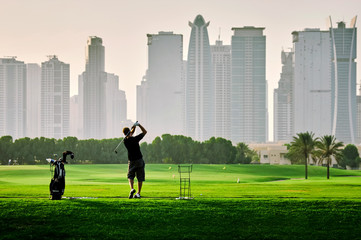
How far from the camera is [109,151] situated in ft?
452

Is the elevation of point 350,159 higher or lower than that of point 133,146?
lower

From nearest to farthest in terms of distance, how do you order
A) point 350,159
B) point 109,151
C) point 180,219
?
point 180,219 → point 109,151 → point 350,159

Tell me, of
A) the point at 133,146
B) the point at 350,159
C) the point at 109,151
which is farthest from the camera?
the point at 350,159

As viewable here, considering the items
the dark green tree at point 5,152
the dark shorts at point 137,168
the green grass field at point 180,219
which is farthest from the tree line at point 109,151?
the green grass field at point 180,219

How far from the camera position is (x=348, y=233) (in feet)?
53.6

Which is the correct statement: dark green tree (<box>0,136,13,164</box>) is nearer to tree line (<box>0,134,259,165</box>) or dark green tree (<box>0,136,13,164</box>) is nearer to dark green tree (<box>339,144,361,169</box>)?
tree line (<box>0,134,259,165</box>)

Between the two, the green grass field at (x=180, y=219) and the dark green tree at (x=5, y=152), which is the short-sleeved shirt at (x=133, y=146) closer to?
the green grass field at (x=180, y=219)

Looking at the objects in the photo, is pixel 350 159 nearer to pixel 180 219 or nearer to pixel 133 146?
pixel 133 146

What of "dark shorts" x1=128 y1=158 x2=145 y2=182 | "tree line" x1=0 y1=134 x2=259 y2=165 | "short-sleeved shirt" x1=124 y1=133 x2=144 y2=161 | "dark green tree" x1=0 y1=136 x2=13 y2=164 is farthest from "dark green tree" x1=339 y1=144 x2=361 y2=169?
"short-sleeved shirt" x1=124 y1=133 x2=144 y2=161

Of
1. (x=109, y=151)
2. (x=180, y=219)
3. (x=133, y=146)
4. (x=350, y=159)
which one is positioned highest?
(x=133, y=146)

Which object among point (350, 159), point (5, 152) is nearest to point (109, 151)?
point (5, 152)

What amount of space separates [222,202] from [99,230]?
5.15 metres

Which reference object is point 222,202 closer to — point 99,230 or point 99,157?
point 99,230

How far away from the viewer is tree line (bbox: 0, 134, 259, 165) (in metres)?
126
